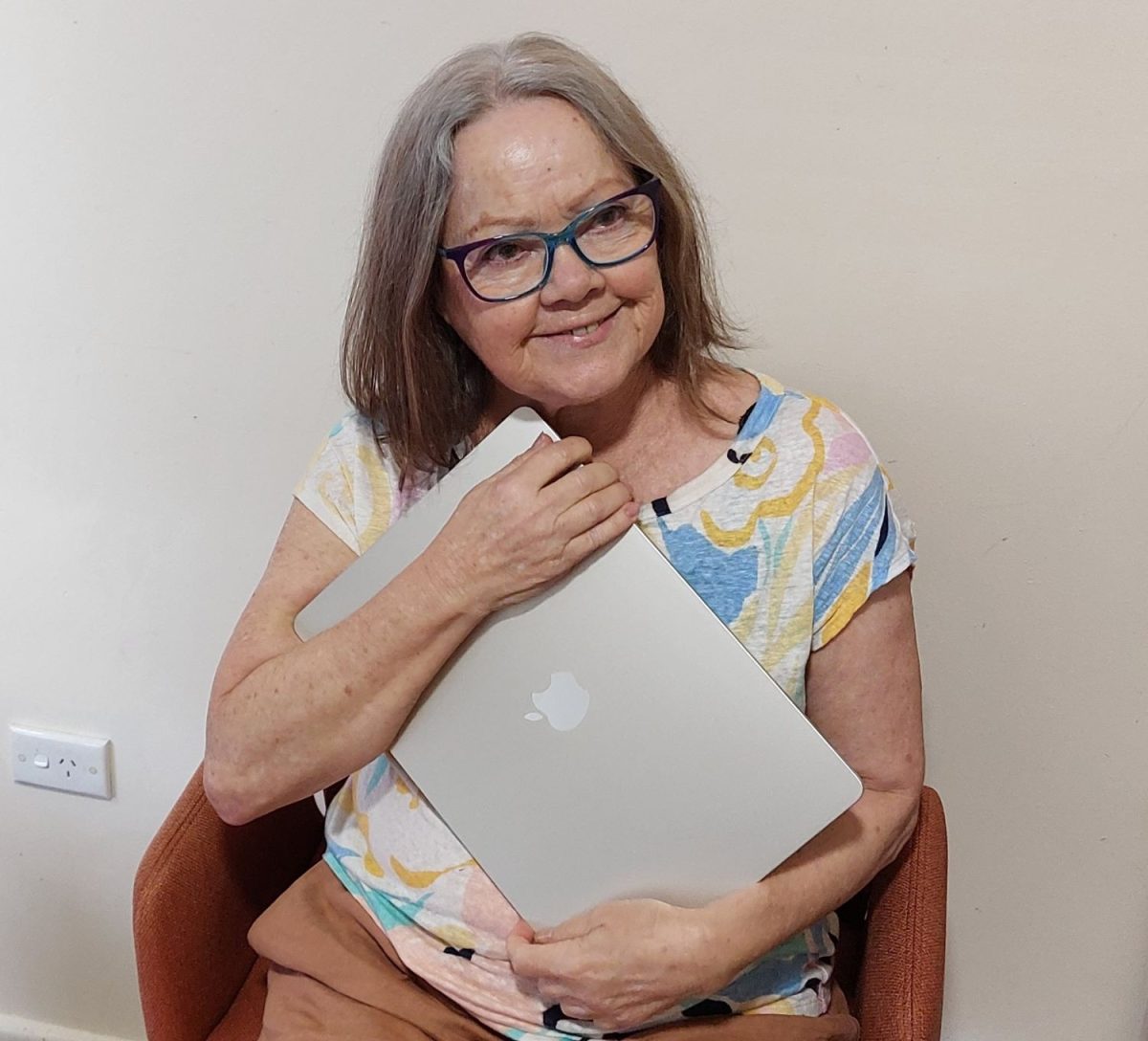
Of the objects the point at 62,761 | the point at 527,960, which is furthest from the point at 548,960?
the point at 62,761

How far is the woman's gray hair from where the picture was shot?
991 millimetres

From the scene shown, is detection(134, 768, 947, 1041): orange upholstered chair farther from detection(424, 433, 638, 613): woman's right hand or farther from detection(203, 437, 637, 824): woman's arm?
detection(424, 433, 638, 613): woman's right hand

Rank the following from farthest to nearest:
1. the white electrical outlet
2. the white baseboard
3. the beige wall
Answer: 1. the white baseboard
2. the white electrical outlet
3. the beige wall

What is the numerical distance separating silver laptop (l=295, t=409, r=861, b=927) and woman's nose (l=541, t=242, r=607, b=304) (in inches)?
4.3

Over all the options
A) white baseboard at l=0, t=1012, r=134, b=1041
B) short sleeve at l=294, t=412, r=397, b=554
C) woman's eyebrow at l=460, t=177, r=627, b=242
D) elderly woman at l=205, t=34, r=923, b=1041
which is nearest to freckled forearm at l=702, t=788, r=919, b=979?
elderly woman at l=205, t=34, r=923, b=1041

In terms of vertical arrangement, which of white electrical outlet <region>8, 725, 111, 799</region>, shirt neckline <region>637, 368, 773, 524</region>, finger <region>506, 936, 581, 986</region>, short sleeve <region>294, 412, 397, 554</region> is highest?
shirt neckline <region>637, 368, 773, 524</region>

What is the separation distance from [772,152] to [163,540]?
94cm

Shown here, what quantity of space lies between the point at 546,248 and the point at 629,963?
1.99 ft

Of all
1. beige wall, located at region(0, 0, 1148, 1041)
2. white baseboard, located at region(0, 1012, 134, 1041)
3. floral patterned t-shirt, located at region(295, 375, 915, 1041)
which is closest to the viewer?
floral patterned t-shirt, located at region(295, 375, 915, 1041)

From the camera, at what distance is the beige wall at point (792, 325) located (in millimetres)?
1234

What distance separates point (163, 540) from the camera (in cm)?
161

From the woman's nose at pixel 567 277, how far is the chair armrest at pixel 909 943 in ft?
2.01

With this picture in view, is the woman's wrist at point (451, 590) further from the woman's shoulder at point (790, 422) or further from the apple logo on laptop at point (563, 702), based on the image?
the woman's shoulder at point (790, 422)

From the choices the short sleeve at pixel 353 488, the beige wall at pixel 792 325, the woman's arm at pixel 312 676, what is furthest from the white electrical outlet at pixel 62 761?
the short sleeve at pixel 353 488
